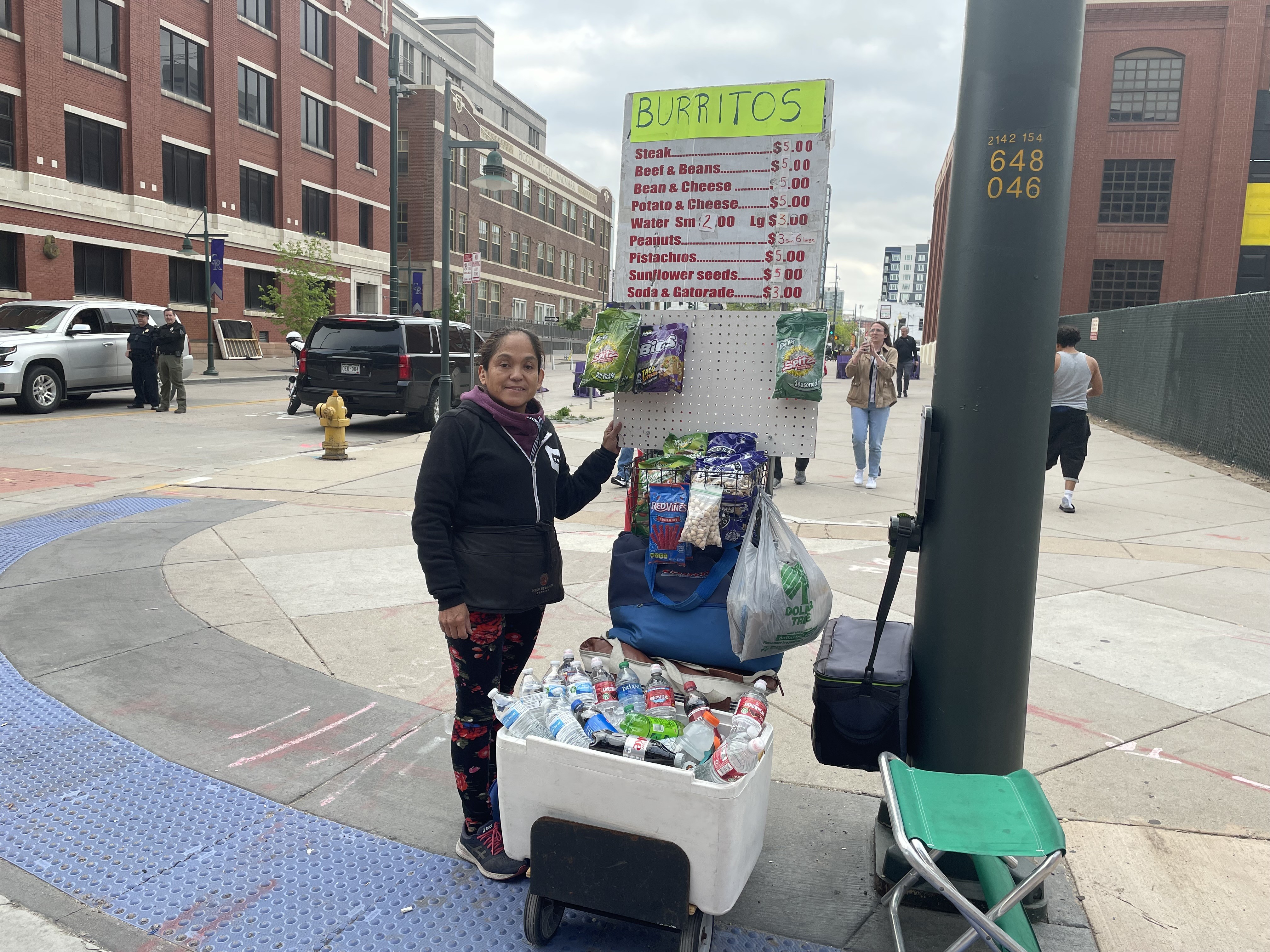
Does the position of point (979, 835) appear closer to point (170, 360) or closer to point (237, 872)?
point (237, 872)

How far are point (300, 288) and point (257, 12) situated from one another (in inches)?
495

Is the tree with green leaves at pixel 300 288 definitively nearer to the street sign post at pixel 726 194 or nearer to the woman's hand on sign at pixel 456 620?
the street sign post at pixel 726 194

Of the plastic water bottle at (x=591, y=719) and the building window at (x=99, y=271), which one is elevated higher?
the building window at (x=99, y=271)

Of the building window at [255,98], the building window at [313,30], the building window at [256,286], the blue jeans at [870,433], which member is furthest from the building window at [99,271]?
the blue jeans at [870,433]

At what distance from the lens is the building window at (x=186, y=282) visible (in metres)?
32.8

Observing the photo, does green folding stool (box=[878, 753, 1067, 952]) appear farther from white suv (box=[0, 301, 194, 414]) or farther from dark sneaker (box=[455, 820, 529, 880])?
white suv (box=[0, 301, 194, 414])

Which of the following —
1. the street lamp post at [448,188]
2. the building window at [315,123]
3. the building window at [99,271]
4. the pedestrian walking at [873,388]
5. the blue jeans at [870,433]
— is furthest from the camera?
the building window at [315,123]

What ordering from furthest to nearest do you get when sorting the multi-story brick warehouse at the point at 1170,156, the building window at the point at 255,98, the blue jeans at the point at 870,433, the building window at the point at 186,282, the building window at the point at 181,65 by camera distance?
the multi-story brick warehouse at the point at 1170,156 < the building window at the point at 255,98 < the building window at the point at 186,282 < the building window at the point at 181,65 < the blue jeans at the point at 870,433

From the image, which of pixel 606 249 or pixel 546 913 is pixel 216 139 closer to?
pixel 546 913

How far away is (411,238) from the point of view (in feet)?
171

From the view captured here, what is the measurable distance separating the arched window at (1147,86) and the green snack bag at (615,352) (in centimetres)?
4029

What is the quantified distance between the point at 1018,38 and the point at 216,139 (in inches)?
1444

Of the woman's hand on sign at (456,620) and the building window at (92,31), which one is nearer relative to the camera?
the woman's hand on sign at (456,620)

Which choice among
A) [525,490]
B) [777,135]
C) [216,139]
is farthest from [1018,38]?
[216,139]
